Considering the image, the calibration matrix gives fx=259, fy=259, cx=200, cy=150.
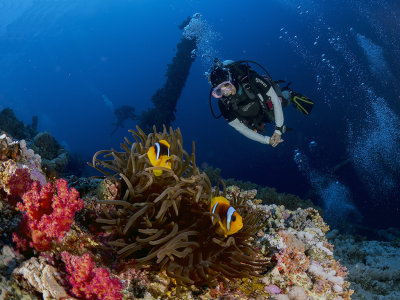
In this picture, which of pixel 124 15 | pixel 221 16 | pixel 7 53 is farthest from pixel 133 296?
pixel 124 15

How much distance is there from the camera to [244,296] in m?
1.88

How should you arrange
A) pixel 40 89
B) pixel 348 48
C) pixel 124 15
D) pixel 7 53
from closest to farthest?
pixel 348 48, pixel 7 53, pixel 40 89, pixel 124 15

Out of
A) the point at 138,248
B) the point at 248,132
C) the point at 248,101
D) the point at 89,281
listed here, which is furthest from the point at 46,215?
the point at 248,101

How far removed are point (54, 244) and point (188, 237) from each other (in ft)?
2.90

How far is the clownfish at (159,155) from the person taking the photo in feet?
6.79

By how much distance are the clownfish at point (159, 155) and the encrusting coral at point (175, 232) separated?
65 mm

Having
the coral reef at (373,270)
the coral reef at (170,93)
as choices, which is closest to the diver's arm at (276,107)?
the coral reef at (373,270)

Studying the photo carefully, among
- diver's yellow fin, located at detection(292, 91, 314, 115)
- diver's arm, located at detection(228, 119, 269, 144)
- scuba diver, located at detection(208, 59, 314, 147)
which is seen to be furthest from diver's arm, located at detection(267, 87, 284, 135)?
diver's yellow fin, located at detection(292, 91, 314, 115)

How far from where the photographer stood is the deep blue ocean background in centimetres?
1998

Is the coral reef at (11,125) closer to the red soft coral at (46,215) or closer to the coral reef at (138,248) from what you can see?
the coral reef at (138,248)

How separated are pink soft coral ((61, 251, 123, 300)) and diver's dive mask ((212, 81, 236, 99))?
3.82 m

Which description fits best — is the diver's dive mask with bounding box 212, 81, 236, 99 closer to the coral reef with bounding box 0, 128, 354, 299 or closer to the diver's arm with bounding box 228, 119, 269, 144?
the diver's arm with bounding box 228, 119, 269, 144

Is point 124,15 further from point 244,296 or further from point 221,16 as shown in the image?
point 244,296

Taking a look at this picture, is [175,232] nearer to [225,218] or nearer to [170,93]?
[225,218]
